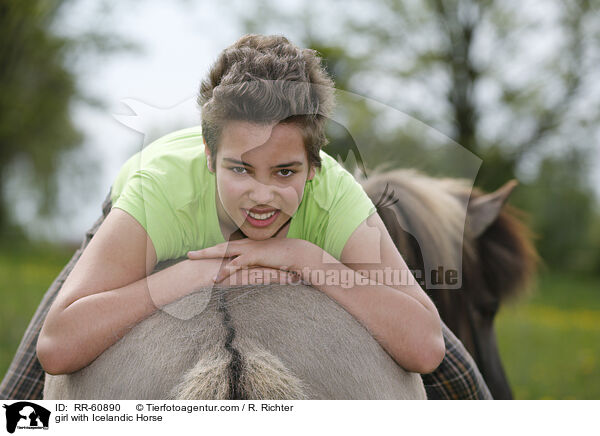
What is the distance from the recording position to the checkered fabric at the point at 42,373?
1.12 m

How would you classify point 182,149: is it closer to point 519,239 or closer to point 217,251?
point 217,251

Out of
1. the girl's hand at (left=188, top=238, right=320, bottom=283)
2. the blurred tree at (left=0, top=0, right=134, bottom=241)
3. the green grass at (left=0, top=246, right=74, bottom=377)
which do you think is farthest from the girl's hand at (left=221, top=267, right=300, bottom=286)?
the blurred tree at (left=0, top=0, right=134, bottom=241)

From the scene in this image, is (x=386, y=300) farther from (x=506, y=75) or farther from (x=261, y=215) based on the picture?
(x=506, y=75)

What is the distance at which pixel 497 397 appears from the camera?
5.01ft

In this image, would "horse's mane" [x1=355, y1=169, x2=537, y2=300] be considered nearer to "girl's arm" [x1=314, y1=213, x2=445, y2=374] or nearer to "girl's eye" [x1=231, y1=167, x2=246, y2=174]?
"girl's arm" [x1=314, y1=213, x2=445, y2=374]

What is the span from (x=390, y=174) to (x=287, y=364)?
679mm

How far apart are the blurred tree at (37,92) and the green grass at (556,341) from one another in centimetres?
321

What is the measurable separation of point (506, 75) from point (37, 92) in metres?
4.39

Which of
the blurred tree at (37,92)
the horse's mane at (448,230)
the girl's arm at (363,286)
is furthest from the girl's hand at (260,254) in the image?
the blurred tree at (37,92)

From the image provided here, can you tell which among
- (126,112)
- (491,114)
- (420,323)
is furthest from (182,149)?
(491,114)

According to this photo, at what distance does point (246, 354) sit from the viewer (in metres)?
0.70

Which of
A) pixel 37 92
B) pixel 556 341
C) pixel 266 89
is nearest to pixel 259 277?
pixel 266 89
